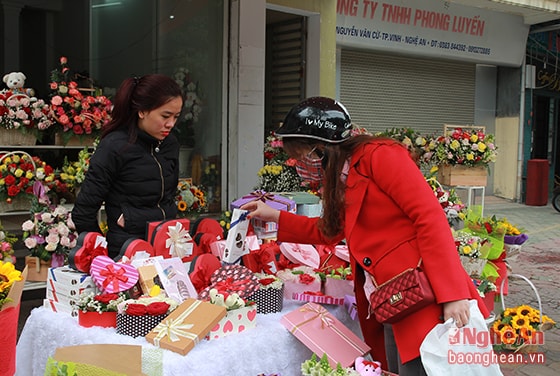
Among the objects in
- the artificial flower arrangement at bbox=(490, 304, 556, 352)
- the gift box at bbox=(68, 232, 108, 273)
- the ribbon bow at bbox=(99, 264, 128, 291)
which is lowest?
the artificial flower arrangement at bbox=(490, 304, 556, 352)

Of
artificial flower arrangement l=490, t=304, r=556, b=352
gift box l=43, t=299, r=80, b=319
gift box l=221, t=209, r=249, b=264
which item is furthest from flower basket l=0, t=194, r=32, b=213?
artificial flower arrangement l=490, t=304, r=556, b=352

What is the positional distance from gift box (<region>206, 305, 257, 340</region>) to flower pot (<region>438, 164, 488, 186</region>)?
16.1 ft

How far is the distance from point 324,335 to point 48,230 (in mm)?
Answer: 2847

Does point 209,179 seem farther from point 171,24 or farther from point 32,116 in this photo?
point 32,116

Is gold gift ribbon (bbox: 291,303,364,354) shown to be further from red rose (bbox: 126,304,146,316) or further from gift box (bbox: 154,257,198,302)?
red rose (bbox: 126,304,146,316)

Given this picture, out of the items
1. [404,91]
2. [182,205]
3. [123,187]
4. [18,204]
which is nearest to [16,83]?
[18,204]

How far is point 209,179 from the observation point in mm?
6781

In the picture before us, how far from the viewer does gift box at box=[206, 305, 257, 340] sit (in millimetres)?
2242

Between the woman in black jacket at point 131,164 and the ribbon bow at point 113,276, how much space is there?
48 centimetres

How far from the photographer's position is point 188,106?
22.0 feet

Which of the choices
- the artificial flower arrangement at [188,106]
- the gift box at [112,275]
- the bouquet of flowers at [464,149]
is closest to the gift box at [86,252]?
the gift box at [112,275]

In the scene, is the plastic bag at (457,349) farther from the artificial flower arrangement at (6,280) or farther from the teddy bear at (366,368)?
the artificial flower arrangement at (6,280)

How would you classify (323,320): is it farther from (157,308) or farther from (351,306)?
(157,308)

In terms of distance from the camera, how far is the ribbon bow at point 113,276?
2334 millimetres
